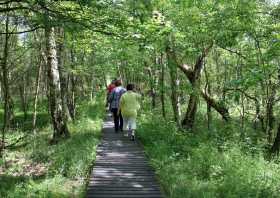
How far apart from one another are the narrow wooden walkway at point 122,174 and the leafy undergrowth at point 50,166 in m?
0.28

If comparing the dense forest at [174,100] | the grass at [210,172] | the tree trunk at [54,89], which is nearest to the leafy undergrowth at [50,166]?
the dense forest at [174,100]

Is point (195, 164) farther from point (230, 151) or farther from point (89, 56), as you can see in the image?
point (89, 56)

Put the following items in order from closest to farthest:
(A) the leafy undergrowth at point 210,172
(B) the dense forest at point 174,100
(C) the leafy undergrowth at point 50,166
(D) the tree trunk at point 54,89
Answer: (B) the dense forest at point 174,100, (A) the leafy undergrowth at point 210,172, (C) the leafy undergrowth at point 50,166, (D) the tree trunk at point 54,89

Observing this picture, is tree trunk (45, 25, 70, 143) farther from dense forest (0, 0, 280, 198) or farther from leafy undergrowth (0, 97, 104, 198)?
leafy undergrowth (0, 97, 104, 198)

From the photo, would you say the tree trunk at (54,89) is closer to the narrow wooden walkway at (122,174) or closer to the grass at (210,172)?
the narrow wooden walkway at (122,174)

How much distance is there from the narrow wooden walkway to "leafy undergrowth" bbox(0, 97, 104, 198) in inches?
10.9

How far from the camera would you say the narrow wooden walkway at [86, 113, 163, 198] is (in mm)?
8109

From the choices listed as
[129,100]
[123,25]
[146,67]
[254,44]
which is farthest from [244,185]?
[146,67]

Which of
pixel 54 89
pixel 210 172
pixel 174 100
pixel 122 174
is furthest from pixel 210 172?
pixel 174 100

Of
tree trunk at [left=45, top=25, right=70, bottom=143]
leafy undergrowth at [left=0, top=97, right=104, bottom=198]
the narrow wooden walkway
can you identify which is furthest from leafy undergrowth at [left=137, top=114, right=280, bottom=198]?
tree trunk at [left=45, top=25, right=70, bottom=143]

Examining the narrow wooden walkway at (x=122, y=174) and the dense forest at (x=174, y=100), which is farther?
the narrow wooden walkway at (x=122, y=174)

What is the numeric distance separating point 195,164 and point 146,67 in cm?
1632

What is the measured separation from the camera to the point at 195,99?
711 inches

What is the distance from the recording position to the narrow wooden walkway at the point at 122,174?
811 cm
